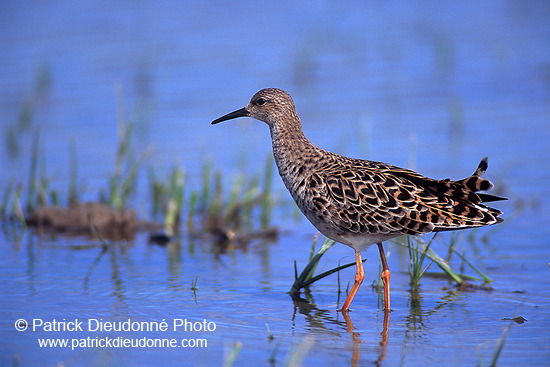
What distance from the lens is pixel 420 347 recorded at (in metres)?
6.47

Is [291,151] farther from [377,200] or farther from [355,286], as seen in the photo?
[355,286]

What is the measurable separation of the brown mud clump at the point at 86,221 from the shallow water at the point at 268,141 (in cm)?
27

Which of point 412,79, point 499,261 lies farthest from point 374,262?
point 412,79

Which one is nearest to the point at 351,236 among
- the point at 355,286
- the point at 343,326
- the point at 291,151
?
the point at 355,286

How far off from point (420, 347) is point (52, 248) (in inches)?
171

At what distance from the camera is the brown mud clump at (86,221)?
982 cm

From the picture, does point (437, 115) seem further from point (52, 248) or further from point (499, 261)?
point (52, 248)

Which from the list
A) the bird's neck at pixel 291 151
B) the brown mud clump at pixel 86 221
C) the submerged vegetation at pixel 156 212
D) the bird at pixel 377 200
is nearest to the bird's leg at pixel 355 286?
the bird at pixel 377 200

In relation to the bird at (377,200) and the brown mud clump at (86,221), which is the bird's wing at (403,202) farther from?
the brown mud clump at (86,221)

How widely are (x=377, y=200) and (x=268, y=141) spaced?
591cm

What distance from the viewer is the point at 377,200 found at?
289 inches

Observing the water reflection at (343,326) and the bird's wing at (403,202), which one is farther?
A: the bird's wing at (403,202)

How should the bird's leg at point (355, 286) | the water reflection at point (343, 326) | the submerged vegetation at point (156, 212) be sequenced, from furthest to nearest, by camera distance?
the submerged vegetation at point (156, 212) → the bird's leg at point (355, 286) → the water reflection at point (343, 326)

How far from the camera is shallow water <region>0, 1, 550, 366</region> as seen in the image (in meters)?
6.75
